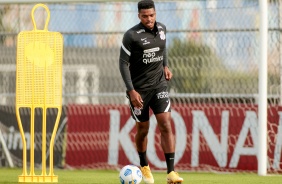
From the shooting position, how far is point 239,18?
41.1ft

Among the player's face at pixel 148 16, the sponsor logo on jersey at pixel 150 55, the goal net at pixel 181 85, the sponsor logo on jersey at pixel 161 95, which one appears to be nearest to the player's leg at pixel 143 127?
the sponsor logo on jersey at pixel 161 95

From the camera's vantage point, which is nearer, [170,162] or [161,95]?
[170,162]

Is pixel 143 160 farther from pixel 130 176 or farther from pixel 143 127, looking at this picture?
pixel 130 176

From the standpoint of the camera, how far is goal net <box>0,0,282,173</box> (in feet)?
39.4

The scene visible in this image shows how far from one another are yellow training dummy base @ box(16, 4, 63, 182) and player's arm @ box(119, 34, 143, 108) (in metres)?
0.72

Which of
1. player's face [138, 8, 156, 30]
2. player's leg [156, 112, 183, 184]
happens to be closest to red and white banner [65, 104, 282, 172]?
player's leg [156, 112, 183, 184]

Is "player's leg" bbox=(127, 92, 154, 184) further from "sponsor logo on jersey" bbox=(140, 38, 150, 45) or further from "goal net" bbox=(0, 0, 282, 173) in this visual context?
"goal net" bbox=(0, 0, 282, 173)

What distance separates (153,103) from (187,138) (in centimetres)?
341

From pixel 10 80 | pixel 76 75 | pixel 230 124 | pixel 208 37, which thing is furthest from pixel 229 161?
pixel 10 80

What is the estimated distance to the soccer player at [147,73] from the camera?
880 centimetres

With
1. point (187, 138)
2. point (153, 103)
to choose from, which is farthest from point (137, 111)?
point (187, 138)

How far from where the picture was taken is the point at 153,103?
29.7 feet

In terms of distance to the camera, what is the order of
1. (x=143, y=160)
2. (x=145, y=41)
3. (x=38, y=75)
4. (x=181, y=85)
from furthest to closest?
(x=181, y=85)
(x=143, y=160)
(x=38, y=75)
(x=145, y=41)

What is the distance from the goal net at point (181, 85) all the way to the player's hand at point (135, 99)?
3403 millimetres
